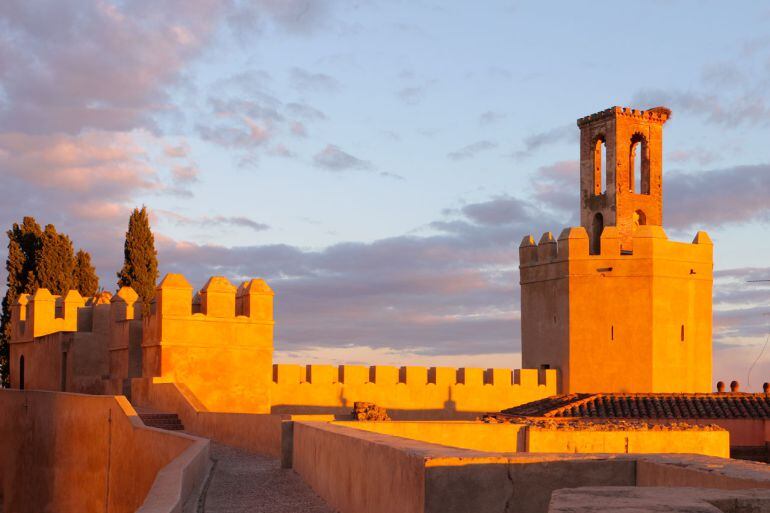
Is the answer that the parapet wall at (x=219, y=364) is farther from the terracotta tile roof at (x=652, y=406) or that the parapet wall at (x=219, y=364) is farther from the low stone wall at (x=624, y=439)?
the low stone wall at (x=624, y=439)

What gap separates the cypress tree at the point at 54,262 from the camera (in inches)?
1412

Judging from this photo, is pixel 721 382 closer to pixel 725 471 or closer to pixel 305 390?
pixel 305 390

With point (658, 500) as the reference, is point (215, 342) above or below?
above

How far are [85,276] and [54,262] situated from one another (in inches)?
81.9

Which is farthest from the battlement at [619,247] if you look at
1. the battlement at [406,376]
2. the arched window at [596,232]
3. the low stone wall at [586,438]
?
the low stone wall at [586,438]

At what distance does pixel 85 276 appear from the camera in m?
38.0

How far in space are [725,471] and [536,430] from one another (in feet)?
35.4

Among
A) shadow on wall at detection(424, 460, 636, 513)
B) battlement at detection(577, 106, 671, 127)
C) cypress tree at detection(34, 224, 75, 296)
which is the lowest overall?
shadow on wall at detection(424, 460, 636, 513)

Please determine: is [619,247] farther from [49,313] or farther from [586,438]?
[49,313]

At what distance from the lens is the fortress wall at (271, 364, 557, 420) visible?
26.8 meters

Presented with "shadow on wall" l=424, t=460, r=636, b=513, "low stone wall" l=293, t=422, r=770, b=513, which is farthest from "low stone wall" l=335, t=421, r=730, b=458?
"shadow on wall" l=424, t=460, r=636, b=513

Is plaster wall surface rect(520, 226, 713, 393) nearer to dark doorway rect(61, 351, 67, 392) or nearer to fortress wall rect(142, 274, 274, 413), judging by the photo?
fortress wall rect(142, 274, 274, 413)

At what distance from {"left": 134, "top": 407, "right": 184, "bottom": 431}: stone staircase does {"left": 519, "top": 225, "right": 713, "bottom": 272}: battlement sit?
1517 centimetres

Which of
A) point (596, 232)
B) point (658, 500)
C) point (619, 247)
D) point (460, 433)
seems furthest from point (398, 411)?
point (658, 500)
